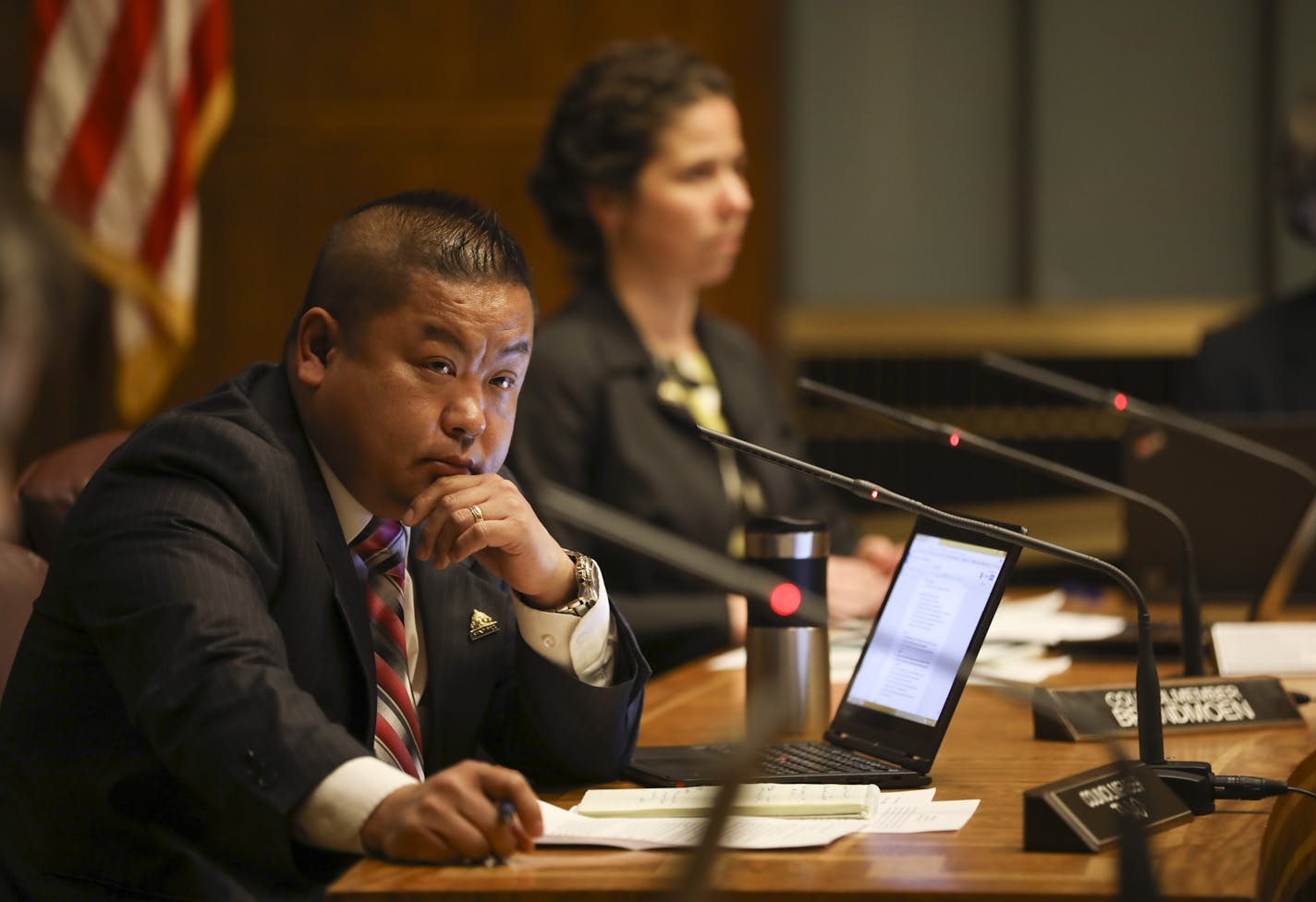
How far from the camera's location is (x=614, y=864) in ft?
3.76

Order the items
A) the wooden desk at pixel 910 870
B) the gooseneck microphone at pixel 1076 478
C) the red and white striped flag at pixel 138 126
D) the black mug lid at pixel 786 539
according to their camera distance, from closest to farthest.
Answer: the wooden desk at pixel 910 870
the black mug lid at pixel 786 539
the gooseneck microphone at pixel 1076 478
the red and white striped flag at pixel 138 126

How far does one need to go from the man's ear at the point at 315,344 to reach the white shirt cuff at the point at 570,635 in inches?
11.3

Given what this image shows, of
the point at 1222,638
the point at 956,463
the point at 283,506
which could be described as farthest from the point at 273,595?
the point at 956,463

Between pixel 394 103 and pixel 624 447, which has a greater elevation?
pixel 394 103

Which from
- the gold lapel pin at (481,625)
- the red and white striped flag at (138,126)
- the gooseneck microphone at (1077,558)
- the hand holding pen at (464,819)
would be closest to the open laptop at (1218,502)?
the gooseneck microphone at (1077,558)

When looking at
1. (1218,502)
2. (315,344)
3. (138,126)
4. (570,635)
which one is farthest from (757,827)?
(138,126)

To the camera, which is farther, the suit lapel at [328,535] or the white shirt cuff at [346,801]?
the suit lapel at [328,535]

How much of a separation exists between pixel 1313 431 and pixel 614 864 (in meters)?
1.67

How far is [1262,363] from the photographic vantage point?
2.99 metres

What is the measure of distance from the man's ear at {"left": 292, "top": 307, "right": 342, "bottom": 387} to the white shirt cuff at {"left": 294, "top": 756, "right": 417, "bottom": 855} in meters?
0.43

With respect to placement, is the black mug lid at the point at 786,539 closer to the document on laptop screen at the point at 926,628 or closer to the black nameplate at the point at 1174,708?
the document on laptop screen at the point at 926,628

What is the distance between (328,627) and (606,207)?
5.49 ft

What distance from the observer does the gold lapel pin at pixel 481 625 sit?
1550 mm

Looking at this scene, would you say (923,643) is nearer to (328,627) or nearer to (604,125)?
(328,627)
